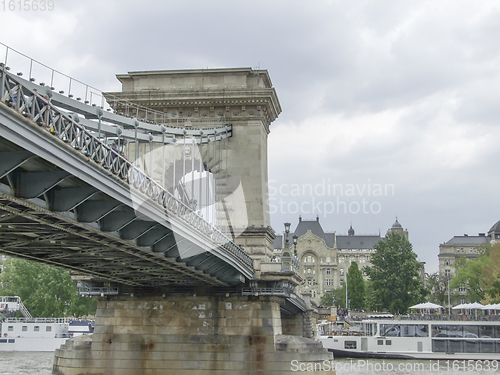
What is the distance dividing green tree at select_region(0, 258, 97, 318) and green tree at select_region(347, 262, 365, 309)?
5804 centimetres

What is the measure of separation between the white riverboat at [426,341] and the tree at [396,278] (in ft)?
101

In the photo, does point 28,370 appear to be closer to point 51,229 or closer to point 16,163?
point 51,229

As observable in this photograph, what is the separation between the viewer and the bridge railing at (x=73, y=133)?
13875 millimetres

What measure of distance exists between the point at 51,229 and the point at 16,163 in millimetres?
5746

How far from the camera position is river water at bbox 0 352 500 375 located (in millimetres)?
48188

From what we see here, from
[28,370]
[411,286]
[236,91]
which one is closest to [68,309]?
[28,370]

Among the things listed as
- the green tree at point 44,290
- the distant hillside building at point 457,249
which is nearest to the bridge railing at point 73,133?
the green tree at point 44,290

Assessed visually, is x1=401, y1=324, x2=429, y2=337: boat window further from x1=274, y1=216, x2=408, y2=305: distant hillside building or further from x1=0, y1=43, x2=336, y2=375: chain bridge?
x1=274, y1=216, x2=408, y2=305: distant hillside building

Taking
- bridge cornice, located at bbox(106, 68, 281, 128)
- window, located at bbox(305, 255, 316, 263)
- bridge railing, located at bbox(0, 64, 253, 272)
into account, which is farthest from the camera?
window, located at bbox(305, 255, 316, 263)

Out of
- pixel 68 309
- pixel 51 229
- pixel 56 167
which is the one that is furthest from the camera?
pixel 68 309

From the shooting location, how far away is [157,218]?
23.0 meters

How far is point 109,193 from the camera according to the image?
19.1m

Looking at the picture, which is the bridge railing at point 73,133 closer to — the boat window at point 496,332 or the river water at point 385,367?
the river water at point 385,367

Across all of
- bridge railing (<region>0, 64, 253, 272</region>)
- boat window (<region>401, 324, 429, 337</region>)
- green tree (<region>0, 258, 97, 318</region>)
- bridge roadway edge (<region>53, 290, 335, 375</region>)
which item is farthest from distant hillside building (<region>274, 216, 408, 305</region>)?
bridge railing (<region>0, 64, 253, 272</region>)
